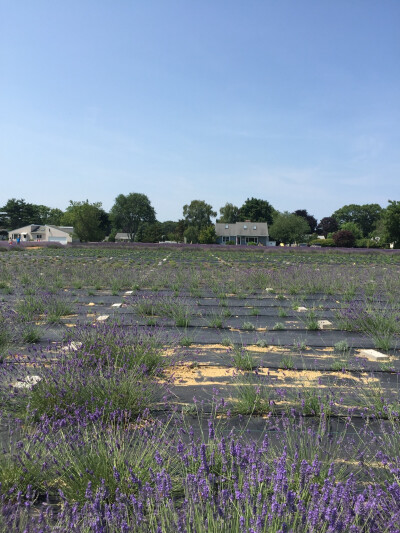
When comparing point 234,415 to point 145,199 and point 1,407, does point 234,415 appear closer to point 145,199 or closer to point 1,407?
point 1,407

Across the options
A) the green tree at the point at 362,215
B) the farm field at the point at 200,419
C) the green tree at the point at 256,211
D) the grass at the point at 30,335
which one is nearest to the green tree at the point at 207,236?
the green tree at the point at 256,211

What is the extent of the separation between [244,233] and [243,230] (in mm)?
946

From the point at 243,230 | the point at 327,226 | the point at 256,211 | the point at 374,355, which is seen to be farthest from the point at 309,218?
the point at 374,355

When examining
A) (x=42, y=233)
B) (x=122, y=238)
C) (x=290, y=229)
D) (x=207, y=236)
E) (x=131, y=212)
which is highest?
(x=131, y=212)

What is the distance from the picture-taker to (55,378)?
338 centimetres

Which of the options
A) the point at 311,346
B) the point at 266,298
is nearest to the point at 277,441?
the point at 311,346

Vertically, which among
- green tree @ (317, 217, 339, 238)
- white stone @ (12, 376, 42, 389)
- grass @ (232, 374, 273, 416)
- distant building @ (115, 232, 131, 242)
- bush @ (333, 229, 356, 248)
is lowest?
grass @ (232, 374, 273, 416)

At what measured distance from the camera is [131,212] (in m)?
105

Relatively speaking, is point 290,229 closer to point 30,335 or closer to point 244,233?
point 244,233

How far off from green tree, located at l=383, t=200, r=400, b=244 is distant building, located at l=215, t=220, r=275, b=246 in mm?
30169

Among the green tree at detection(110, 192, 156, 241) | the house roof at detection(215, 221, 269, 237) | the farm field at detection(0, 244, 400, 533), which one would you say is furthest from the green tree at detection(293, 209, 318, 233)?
the farm field at detection(0, 244, 400, 533)

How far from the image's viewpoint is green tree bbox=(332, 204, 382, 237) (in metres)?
118

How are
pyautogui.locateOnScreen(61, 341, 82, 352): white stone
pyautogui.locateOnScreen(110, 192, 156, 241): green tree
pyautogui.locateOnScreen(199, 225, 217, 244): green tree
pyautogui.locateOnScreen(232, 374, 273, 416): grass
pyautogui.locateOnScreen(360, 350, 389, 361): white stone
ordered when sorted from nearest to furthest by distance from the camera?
pyautogui.locateOnScreen(232, 374, 273, 416): grass
pyautogui.locateOnScreen(61, 341, 82, 352): white stone
pyautogui.locateOnScreen(360, 350, 389, 361): white stone
pyautogui.locateOnScreen(199, 225, 217, 244): green tree
pyautogui.locateOnScreen(110, 192, 156, 241): green tree

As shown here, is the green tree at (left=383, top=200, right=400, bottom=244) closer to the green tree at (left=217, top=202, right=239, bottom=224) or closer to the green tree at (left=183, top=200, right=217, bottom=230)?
the green tree at (left=183, top=200, right=217, bottom=230)
